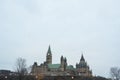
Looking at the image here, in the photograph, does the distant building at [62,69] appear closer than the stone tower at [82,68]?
Yes

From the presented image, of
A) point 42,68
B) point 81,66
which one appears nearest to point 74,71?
point 81,66

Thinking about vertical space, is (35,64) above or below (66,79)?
above

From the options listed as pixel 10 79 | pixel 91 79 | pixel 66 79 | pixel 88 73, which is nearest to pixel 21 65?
pixel 10 79

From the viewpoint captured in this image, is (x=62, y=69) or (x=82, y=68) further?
(x=82, y=68)

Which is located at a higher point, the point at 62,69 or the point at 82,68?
the point at 82,68

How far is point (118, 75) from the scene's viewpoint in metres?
143

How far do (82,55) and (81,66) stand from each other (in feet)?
32.4

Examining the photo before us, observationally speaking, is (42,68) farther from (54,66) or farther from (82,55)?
(82,55)

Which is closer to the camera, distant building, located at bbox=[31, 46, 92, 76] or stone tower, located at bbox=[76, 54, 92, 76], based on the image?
distant building, located at bbox=[31, 46, 92, 76]

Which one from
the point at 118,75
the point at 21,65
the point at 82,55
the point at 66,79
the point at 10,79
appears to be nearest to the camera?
the point at 21,65

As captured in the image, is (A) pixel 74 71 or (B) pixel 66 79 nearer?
(B) pixel 66 79

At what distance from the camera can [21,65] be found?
354ft

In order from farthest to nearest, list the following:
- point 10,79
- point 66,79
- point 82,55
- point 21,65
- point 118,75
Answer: point 82,55 → point 118,75 → point 66,79 → point 10,79 → point 21,65

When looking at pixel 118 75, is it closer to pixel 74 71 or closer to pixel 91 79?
pixel 91 79
